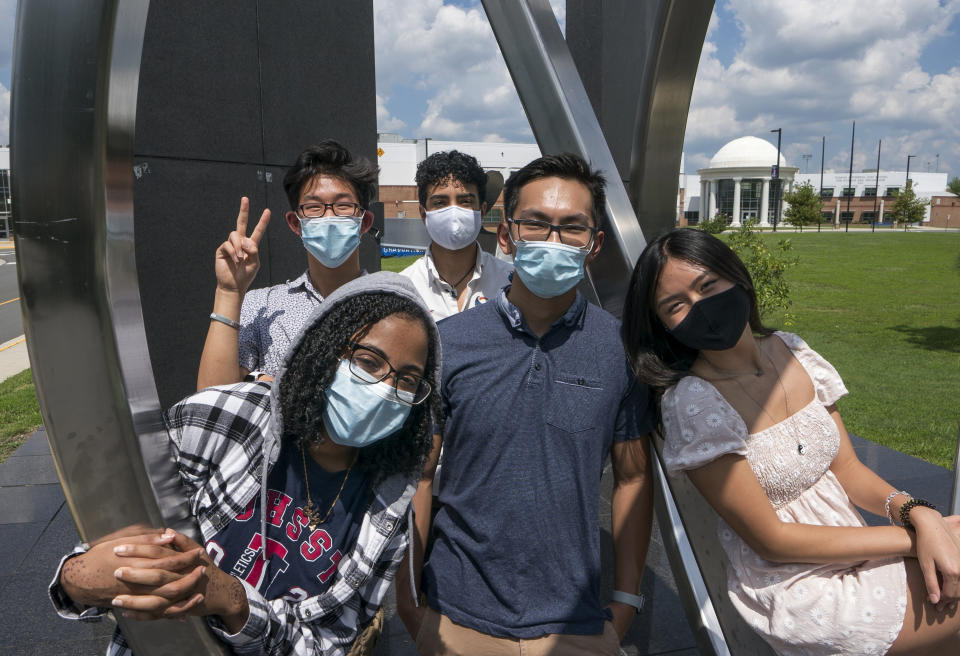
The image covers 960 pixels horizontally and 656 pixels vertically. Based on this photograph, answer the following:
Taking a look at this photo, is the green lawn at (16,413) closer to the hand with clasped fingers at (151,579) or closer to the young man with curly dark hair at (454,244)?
the young man with curly dark hair at (454,244)

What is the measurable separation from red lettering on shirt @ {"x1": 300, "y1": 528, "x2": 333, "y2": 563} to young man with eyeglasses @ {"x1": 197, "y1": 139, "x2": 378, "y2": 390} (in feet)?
2.91

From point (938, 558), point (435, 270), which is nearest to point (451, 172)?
point (435, 270)

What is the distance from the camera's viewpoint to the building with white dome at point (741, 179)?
280 ft

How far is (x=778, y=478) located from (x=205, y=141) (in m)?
4.32

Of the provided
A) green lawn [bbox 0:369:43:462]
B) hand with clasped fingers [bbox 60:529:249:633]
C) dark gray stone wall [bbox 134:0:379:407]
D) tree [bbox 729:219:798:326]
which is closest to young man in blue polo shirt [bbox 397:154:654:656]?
hand with clasped fingers [bbox 60:529:249:633]

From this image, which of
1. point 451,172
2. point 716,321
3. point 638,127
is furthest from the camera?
point 638,127

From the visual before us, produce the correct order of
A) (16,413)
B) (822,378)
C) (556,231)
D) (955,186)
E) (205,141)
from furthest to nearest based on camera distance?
(955,186)
(16,413)
(205,141)
(556,231)
(822,378)

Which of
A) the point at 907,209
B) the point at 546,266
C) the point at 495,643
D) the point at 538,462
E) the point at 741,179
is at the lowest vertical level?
the point at 495,643

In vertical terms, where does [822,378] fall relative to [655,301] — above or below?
below

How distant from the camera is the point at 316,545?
6.35 ft

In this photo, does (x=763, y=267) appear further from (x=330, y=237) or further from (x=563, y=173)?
(x=563, y=173)

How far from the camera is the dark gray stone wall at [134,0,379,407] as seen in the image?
4672 mm

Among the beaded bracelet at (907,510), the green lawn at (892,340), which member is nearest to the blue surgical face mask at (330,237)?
the beaded bracelet at (907,510)

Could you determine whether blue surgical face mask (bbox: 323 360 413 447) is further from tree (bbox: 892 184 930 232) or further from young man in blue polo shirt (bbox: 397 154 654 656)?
tree (bbox: 892 184 930 232)
